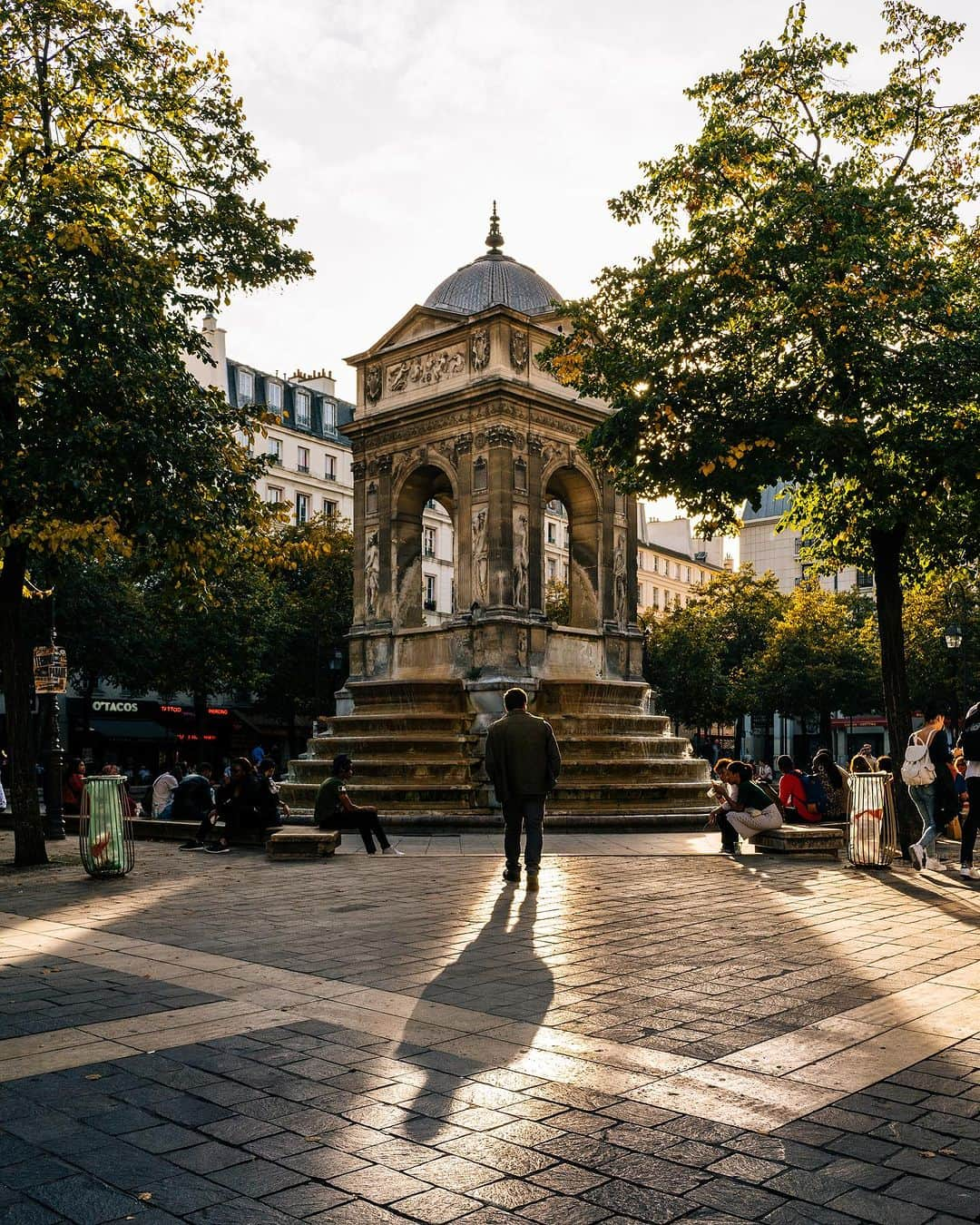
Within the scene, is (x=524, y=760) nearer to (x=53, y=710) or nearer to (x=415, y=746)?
(x=415, y=746)

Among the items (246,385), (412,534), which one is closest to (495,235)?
(412,534)

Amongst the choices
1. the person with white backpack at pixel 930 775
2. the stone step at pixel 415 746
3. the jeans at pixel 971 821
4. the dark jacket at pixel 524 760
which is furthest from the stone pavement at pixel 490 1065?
the stone step at pixel 415 746

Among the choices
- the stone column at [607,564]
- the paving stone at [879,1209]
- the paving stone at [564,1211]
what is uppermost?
the stone column at [607,564]

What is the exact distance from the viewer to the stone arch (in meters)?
26.1

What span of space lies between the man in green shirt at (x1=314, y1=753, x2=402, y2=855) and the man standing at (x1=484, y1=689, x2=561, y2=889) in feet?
13.0

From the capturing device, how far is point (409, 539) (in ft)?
86.6

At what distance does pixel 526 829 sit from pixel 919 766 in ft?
17.2

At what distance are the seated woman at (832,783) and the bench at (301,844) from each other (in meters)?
8.49

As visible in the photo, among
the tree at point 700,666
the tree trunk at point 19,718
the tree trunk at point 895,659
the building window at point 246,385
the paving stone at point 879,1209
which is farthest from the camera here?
the building window at point 246,385

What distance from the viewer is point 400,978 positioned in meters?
6.89

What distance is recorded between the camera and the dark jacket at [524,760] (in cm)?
1153

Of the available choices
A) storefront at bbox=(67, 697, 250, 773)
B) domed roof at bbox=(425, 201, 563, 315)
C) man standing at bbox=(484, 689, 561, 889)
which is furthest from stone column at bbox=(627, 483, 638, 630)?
storefront at bbox=(67, 697, 250, 773)

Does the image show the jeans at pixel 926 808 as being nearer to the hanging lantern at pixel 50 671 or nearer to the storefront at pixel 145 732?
the hanging lantern at pixel 50 671

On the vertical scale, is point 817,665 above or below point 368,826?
above
